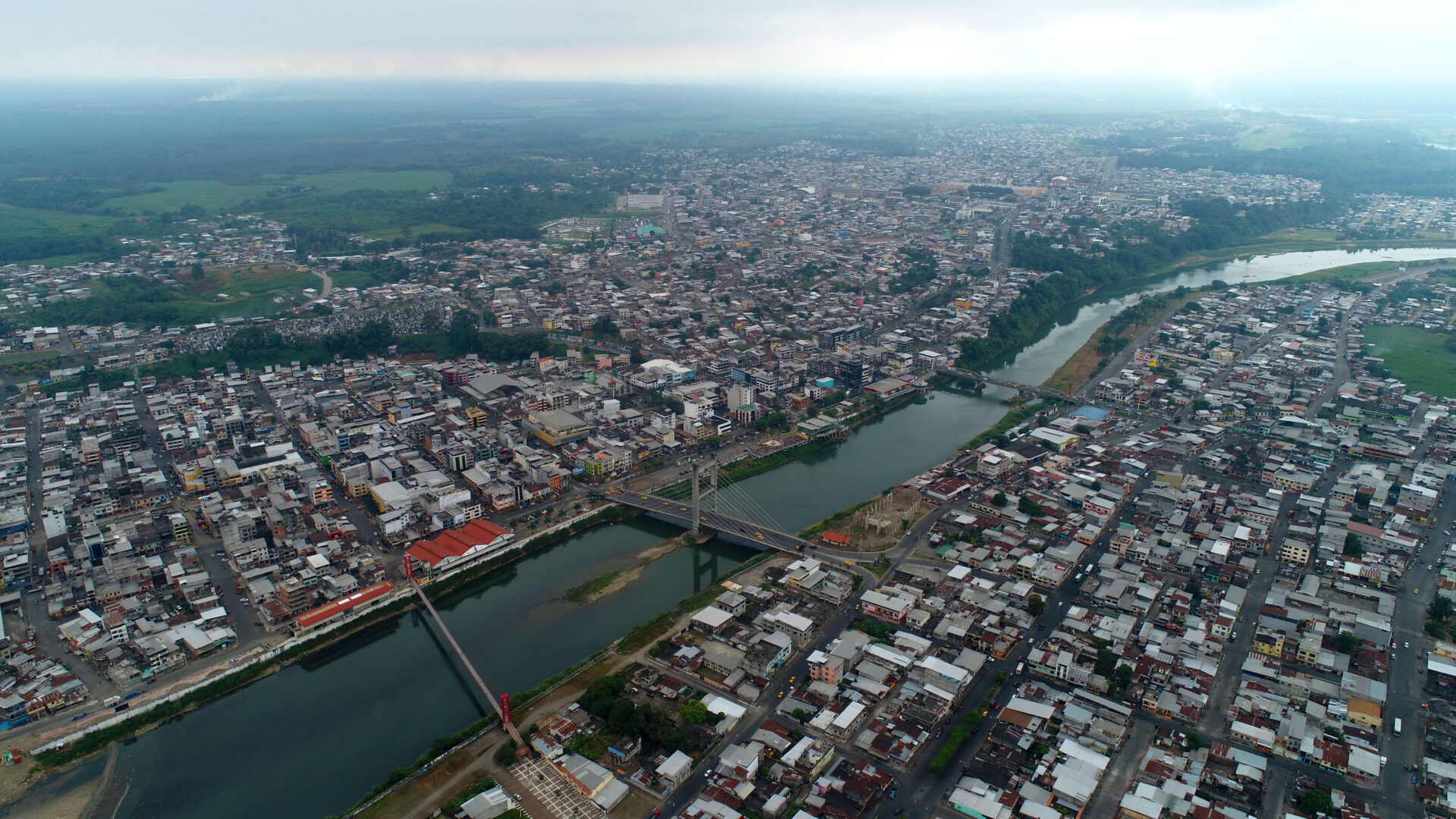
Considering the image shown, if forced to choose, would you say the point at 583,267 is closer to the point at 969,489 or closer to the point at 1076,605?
the point at 969,489

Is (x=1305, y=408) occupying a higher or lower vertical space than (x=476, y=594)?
higher

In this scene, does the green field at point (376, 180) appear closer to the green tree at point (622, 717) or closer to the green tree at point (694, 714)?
the green tree at point (622, 717)

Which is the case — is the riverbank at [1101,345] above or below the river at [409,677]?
above

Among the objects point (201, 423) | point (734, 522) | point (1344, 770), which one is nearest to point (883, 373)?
point (734, 522)

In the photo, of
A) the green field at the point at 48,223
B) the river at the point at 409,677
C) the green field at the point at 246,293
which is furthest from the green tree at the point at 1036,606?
the green field at the point at 48,223

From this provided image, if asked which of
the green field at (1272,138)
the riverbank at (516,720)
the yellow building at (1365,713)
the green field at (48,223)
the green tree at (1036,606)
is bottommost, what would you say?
the riverbank at (516,720)

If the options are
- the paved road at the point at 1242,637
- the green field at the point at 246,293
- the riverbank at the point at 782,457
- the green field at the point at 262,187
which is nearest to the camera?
the paved road at the point at 1242,637

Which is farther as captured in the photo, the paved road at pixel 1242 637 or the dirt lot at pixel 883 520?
the dirt lot at pixel 883 520
